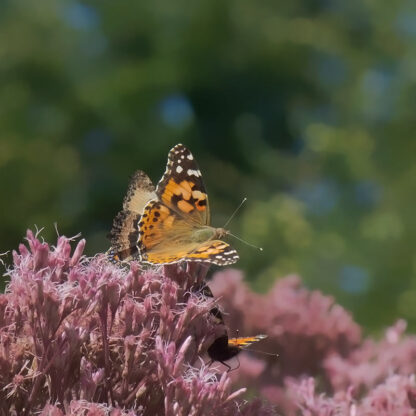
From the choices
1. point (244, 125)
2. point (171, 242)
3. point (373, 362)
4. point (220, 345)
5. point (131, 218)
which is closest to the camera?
point (220, 345)

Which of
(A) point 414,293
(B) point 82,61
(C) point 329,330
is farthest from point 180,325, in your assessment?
(B) point 82,61

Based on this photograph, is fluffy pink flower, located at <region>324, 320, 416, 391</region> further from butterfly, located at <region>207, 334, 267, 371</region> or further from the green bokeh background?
the green bokeh background

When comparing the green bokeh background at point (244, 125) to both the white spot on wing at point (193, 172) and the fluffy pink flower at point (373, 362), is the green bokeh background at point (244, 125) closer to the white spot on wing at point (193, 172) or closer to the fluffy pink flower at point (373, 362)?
the fluffy pink flower at point (373, 362)

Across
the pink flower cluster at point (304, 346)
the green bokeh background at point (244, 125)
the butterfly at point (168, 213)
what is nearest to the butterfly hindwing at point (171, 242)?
the butterfly at point (168, 213)

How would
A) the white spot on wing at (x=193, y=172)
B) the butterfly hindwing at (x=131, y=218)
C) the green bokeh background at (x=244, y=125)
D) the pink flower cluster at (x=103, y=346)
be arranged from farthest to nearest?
the green bokeh background at (x=244, y=125) → the white spot on wing at (x=193, y=172) → the butterfly hindwing at (x=131, y=218) → the pink flower cluster at (x=103, y=346)

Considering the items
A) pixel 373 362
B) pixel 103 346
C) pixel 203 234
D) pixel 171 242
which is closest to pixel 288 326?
pixel 373 362

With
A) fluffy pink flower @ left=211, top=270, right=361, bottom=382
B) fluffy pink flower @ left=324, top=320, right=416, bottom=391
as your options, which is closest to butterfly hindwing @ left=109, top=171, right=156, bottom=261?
fluffy pink flower @ left=211, top=270, right=361, bottom=382

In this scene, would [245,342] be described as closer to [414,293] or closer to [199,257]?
[199,257]

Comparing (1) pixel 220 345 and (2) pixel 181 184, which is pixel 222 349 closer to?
(1) pixel 220 345
